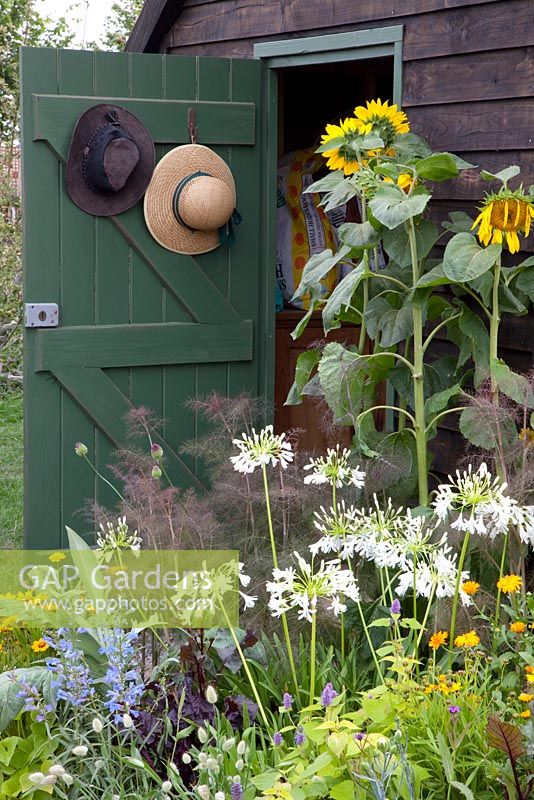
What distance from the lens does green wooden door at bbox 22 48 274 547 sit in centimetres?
442

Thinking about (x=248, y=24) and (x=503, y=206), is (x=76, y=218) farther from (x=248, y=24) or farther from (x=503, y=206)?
(x=503, y=206)

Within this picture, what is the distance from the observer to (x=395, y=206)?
3.37 metres

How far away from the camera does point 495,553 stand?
3344 millimetres

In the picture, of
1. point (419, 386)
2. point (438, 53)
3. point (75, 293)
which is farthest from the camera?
point (75, 293)

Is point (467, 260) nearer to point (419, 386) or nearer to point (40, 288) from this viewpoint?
point (419, 386)

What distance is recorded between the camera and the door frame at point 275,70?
13.9ft

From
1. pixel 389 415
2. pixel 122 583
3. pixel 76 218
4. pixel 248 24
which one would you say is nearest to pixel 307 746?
pixel 122 583

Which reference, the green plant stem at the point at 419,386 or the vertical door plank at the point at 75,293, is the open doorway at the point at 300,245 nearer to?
the vertical door plank at the point at 75,293

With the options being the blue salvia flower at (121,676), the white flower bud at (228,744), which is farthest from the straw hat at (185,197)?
the white flower bud at (228,744)

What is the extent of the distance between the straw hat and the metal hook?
41mm

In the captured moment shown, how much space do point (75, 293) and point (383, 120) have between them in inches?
56.9

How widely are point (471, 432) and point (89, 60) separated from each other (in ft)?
7.22

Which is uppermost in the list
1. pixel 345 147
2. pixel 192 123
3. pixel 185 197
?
pixel 192 123

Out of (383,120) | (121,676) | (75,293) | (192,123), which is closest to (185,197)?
(192,123)
